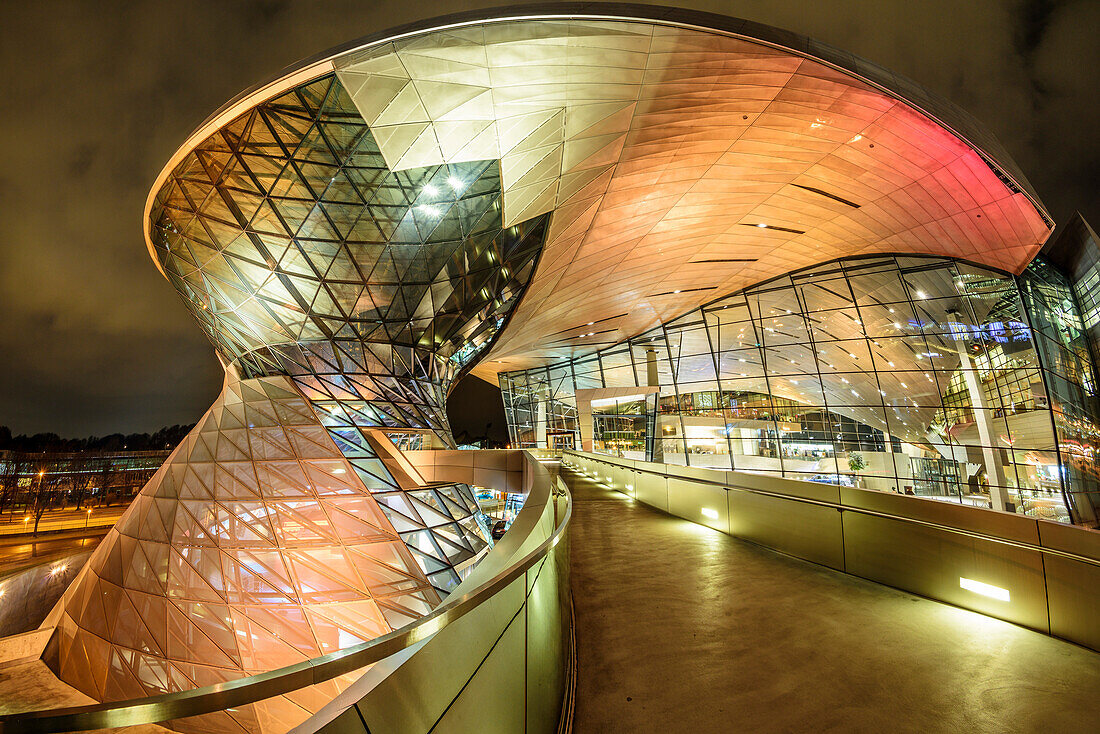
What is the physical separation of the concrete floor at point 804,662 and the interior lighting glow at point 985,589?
9.8 inches

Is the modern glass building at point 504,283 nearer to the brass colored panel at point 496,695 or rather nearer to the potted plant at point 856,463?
the potted plant at point 856,463

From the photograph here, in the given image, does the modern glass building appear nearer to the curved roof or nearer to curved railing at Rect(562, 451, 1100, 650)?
the curved roof

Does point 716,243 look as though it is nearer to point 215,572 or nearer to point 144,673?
point 215,572

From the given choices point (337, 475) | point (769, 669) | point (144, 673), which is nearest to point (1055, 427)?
point (769, 669)

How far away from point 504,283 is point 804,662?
1515 cm

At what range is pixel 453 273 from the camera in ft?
55.2

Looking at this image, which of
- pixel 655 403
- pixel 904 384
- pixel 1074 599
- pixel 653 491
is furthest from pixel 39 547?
pixel 904 384

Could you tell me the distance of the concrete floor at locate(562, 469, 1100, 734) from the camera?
10.6ft

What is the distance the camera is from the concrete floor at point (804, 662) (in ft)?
10.6

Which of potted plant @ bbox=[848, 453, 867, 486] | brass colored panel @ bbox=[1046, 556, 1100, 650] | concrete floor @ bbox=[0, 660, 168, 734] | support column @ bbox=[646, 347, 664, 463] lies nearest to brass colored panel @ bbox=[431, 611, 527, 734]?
brass colored panel @ bbox=[1046, 556, 1100, 650]

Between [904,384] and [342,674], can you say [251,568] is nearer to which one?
[342,674]

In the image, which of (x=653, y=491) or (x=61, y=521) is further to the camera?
(x=61, y=521)

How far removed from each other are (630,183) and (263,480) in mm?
12952

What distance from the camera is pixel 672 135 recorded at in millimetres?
10875
